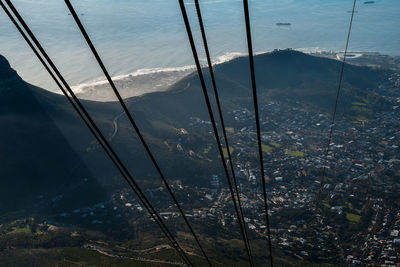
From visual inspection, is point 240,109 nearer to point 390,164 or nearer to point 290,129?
point 290,129

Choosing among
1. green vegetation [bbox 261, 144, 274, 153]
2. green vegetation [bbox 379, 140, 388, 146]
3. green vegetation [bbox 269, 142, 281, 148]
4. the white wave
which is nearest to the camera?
green vegetation [bbox 379, 140, 388, 146]

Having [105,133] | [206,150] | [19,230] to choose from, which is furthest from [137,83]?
[19,230]

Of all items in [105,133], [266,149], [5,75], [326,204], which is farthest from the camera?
[266,149]

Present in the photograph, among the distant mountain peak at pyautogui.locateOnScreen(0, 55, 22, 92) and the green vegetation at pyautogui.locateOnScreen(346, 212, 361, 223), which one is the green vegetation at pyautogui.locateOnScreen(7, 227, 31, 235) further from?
the green vegetation at pyautogui.locateOnScreen(346, 212, 361, 223)

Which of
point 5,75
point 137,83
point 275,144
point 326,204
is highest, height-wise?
point 5,75

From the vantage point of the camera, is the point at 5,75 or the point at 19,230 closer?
the point at 19,230

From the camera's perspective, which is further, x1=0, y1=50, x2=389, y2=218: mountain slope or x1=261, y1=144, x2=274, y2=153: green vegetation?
x1=261, y1=144, x2=274, y2=153: green vegetation

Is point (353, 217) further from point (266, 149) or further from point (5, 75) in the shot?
point (5, 75)

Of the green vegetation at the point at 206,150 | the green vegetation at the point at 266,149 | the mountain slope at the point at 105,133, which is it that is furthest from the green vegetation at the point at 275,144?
the green vegetation at the point at 206,150

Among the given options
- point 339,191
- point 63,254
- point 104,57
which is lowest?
point 339,191

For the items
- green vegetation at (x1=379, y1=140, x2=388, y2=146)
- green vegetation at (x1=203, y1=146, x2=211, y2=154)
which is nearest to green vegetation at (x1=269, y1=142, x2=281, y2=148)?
green vegetation at (x1=203, y1=146, x2=211, y2=154)

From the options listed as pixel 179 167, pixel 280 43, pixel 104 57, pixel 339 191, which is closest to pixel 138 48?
pixel 104 57
